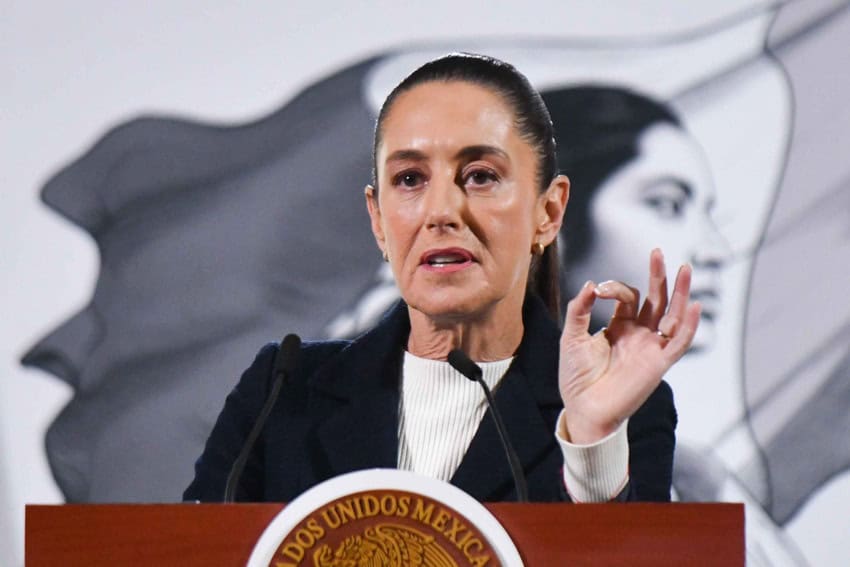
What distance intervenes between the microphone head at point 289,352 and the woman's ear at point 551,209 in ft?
1.62

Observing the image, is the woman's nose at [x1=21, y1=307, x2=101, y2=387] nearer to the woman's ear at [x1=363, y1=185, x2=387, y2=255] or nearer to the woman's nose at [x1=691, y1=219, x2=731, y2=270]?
the woman's ear at [x1=363, y1=185, x2=387, y2=255]

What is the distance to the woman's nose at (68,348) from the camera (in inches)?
110

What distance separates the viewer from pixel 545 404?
5.57ft

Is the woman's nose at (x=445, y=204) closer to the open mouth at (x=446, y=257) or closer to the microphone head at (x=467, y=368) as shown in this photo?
the open mouth at (x=446, y=257)

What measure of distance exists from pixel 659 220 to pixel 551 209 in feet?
2.99

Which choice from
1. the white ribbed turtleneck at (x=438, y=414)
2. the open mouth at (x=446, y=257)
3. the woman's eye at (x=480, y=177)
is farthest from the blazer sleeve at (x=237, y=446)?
the woman's eye at (x=480, y=177)

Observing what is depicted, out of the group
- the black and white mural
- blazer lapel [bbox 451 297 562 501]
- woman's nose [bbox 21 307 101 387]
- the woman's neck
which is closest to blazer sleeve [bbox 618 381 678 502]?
blazer lapel [bbox 451 297 562 501]

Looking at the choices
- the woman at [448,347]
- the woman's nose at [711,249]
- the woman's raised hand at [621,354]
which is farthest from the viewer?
the woman's nose at [711,249]

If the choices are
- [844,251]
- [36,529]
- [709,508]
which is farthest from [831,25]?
[36,529]

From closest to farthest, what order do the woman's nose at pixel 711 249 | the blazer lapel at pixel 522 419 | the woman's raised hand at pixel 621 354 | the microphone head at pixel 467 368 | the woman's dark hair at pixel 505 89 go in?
1. the woman's raised hand at pixel 621 354
2. the microphone head at pixel 467 368
3. the blazer lapel at pixel 522 419
4. the woman's dark hair at pixel 505 89
5. the woman's nose at pixel 711 249

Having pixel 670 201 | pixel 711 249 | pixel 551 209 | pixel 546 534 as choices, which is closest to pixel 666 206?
pixel 670 201

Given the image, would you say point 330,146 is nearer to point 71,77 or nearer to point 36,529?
point 71,77

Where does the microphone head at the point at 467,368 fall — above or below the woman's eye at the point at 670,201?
above

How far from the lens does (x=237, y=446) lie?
5.84 ft
